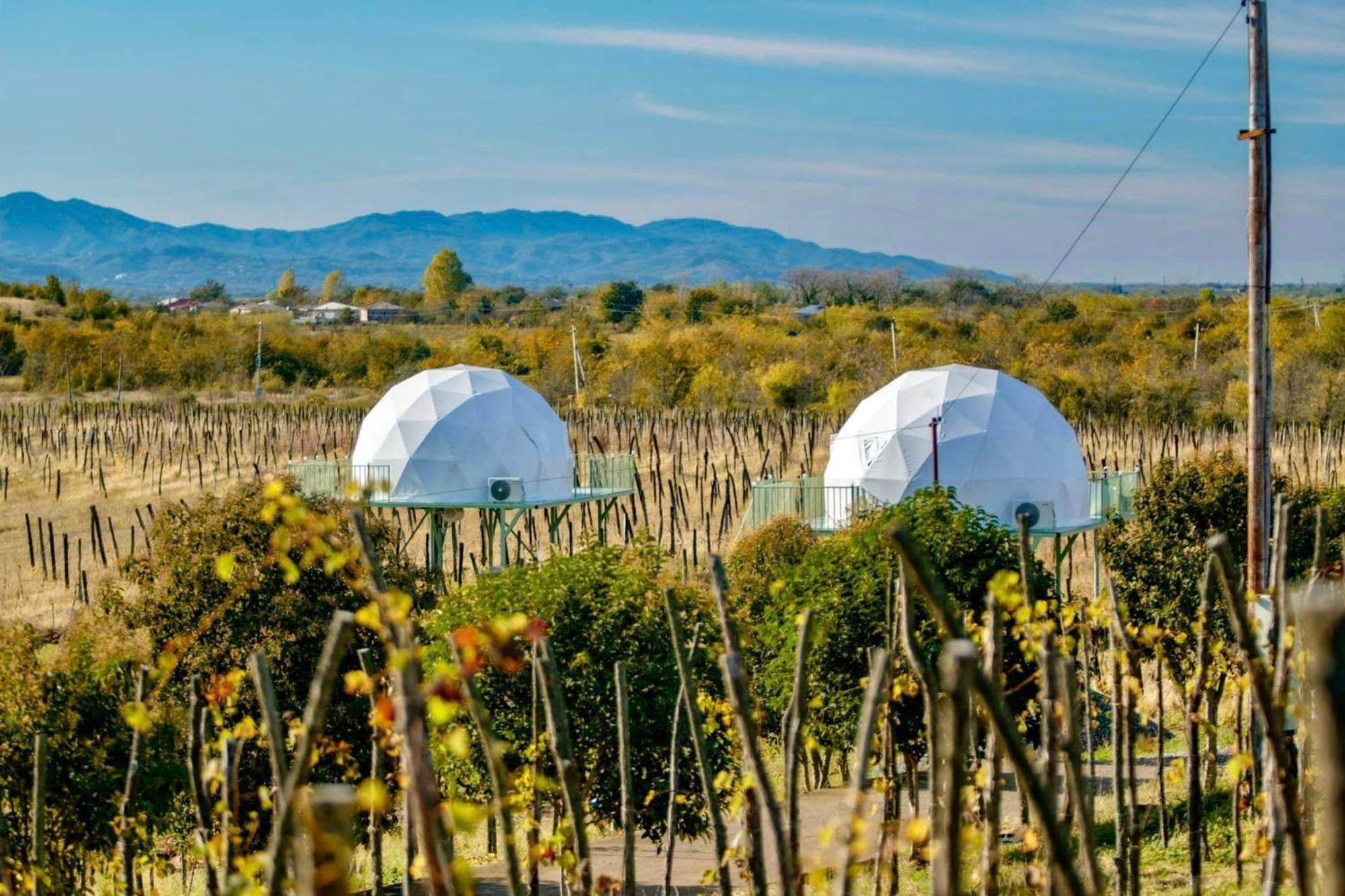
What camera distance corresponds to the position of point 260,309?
14250 centimetres

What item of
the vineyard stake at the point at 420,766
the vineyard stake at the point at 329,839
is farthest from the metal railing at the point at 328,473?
the vineyard stake at the point at 329,839

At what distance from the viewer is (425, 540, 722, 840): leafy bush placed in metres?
14.0

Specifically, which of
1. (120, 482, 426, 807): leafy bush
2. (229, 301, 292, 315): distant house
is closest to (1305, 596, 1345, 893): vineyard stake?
(120, 482, 426, 807): leafy bush

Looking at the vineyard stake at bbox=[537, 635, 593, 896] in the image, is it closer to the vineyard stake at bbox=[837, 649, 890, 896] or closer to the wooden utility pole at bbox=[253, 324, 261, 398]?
the vineyard stake at bbox=[837, 649, 890, 896]

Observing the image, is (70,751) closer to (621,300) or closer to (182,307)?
(621,300)

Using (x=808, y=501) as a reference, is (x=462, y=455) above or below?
above

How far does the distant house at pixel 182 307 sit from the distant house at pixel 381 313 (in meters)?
13.5

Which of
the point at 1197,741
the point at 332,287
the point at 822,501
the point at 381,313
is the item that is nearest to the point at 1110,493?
the point at 822,501

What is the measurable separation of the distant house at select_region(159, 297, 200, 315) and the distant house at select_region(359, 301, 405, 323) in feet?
44.5

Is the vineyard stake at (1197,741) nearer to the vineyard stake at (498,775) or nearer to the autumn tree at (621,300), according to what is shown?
the vineyard stake at (498,775)

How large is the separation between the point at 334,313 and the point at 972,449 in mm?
124828

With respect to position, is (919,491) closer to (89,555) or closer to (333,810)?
(333,810)

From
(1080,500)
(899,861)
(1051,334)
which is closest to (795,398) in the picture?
(1051,334)

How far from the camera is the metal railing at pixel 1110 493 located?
78.8ft
